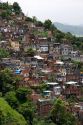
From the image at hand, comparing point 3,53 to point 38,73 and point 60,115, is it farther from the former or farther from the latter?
point 60,115

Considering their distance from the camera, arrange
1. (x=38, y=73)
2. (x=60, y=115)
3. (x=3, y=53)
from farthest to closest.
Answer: (x=3, y=53), (x=38, y=73), (x=60, y=115)

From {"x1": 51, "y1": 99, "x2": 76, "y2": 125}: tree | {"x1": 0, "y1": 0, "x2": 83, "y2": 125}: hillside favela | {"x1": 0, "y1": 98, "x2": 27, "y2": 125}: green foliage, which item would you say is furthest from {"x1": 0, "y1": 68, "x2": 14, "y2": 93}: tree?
{"x1": 51, "y1": 99, "x2": 76, "y2": 125}: tree

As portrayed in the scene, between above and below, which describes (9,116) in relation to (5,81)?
below

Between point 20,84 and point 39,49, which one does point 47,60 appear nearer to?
point 39,49

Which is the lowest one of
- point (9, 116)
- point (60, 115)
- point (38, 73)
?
point (60, 115)

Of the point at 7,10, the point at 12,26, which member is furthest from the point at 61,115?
the point at 7,10

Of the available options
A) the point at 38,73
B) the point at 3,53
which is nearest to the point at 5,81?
the point at 38,73

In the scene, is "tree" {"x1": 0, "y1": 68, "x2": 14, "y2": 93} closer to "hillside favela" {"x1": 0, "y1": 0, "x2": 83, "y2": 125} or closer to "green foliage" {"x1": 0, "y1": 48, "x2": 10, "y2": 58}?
"hillside favela" {"x1": 0, "y1": 0, "x2": 83, "y2": 125}
